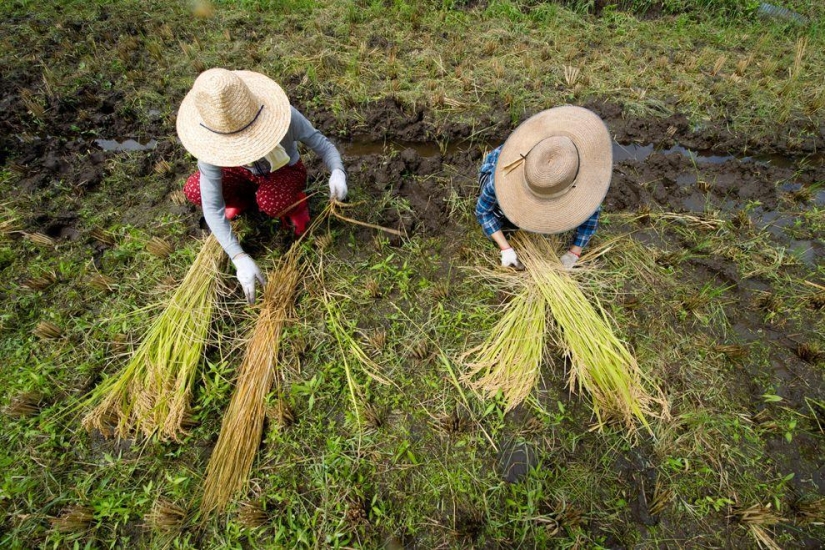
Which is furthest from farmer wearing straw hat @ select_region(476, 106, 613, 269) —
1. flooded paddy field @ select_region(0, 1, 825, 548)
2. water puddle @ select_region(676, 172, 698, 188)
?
water puddle @ select_region(676, 172, 698, 188)

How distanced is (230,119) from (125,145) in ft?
8.89

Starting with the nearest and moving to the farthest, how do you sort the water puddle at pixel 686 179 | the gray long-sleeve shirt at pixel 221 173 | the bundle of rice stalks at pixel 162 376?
the bundle of rice stalks at pixel 162 376 → the gray long-sleeve shirt at pixel 221 173 → the water puddle at pixel 686 179

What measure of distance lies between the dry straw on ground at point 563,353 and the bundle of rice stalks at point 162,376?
1635mm

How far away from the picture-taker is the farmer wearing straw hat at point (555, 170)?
193 cm

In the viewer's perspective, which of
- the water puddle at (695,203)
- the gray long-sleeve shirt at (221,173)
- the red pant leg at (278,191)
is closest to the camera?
the gray long-sleeve shirt at (221,173)

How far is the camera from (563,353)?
7.71ft

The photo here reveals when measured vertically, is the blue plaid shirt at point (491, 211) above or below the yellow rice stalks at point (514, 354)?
above

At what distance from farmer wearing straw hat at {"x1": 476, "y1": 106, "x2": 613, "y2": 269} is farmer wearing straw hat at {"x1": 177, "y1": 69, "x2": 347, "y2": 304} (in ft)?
3.89

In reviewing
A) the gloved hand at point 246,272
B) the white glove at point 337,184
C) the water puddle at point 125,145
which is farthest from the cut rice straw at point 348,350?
the water puddle at point 125,145

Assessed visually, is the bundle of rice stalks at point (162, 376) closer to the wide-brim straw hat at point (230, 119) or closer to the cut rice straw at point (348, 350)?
the cut rice straw at point (348, 350)

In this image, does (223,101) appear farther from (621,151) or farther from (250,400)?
(621,151)

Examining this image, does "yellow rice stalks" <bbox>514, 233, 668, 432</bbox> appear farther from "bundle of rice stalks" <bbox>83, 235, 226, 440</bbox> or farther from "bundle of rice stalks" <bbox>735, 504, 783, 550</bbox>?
"bundle of rice stalks" <bbox>83, 235, 226, 440</bbox>

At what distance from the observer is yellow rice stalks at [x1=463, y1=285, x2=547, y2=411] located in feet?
7.09

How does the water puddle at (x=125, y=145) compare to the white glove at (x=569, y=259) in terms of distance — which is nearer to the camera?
the white glove at (x=569, y=259)
